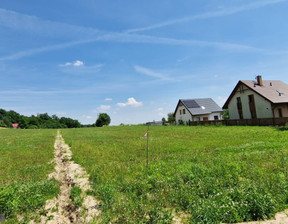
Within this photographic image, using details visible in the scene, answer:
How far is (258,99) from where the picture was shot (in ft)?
97.1

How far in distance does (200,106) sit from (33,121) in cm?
12042

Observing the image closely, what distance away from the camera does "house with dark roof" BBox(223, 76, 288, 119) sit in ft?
90.7

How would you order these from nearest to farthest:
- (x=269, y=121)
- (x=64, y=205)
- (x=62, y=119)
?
1. (x=64, y=205)
2. (x=269, y=121)
3. (x=62, y=119)

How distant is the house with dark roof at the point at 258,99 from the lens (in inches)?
1089

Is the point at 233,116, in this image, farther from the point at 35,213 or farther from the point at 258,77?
the point at 35,213

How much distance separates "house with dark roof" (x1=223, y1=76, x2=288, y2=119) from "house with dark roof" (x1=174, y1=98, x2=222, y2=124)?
8.01 m

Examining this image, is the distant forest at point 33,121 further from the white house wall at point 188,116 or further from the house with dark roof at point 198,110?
the house with dark roof at point 198,110

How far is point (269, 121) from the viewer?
2508 centimetres

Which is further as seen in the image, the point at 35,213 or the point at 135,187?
the point at 135,187

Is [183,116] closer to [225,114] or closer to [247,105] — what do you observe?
[225,114]

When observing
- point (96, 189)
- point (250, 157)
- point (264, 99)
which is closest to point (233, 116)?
point (264, 99)

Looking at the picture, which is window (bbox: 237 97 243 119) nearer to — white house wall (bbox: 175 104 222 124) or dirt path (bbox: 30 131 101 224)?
white house wall (bbox: 175 104 222 124)

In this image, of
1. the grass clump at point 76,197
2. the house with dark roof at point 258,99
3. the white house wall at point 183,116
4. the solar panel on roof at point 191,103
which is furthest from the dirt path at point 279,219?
the solar panel on roof at point 191,103

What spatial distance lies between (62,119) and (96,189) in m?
158
